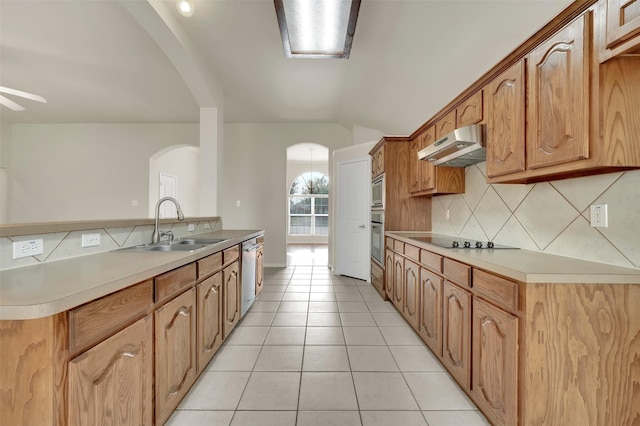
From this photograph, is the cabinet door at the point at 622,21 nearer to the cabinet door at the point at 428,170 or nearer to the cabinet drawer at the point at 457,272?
the cabinet drawer at the point at 457,272

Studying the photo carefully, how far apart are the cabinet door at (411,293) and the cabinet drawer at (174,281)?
1806 mm

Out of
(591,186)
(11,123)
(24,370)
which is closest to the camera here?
(24,370)

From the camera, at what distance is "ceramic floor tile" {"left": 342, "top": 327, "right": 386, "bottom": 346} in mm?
2371

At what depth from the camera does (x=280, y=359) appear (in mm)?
2094

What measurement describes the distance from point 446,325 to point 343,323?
114 centimetres

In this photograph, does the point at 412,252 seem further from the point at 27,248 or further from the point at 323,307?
the point at 27,248

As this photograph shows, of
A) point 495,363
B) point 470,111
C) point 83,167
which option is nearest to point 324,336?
point 495,363

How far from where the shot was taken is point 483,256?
159 cm

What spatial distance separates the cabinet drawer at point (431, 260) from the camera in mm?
2006

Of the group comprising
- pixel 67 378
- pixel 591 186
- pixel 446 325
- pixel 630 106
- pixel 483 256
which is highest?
pixel 630 106

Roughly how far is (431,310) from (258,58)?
10.8ft

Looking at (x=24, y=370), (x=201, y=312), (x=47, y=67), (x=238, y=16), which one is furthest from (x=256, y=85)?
(x=24, y=370)

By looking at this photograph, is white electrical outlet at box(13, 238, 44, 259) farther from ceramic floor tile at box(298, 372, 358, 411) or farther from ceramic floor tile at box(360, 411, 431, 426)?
ceramic floor tile at box(360, 411, 431, 426)

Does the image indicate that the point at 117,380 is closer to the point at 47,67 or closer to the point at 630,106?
the point at 630,106
